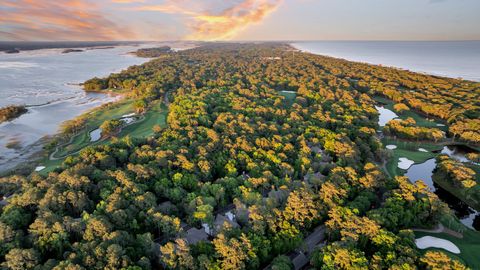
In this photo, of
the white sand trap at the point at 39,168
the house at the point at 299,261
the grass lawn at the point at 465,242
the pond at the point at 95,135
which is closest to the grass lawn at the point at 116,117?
the white sand trap at the point at 39,168

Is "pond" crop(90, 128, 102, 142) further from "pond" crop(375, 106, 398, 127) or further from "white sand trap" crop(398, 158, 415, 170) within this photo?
"pond" crop(375, 106, 398, 127)

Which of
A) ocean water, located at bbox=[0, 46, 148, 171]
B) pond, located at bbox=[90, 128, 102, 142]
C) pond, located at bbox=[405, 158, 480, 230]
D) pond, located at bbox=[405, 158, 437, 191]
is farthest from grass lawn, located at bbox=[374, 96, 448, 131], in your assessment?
ocean water, located at bbox=[0, 46, 148, 171]

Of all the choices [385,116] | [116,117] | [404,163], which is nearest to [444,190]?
[404,163]

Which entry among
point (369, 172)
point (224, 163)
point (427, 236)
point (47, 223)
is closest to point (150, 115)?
point (224, 163)

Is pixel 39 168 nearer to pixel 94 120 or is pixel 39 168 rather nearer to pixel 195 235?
pixel 94 120

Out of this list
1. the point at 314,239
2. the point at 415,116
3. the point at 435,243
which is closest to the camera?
the point at 435,243

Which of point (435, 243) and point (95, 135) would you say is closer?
point (435, 243)
